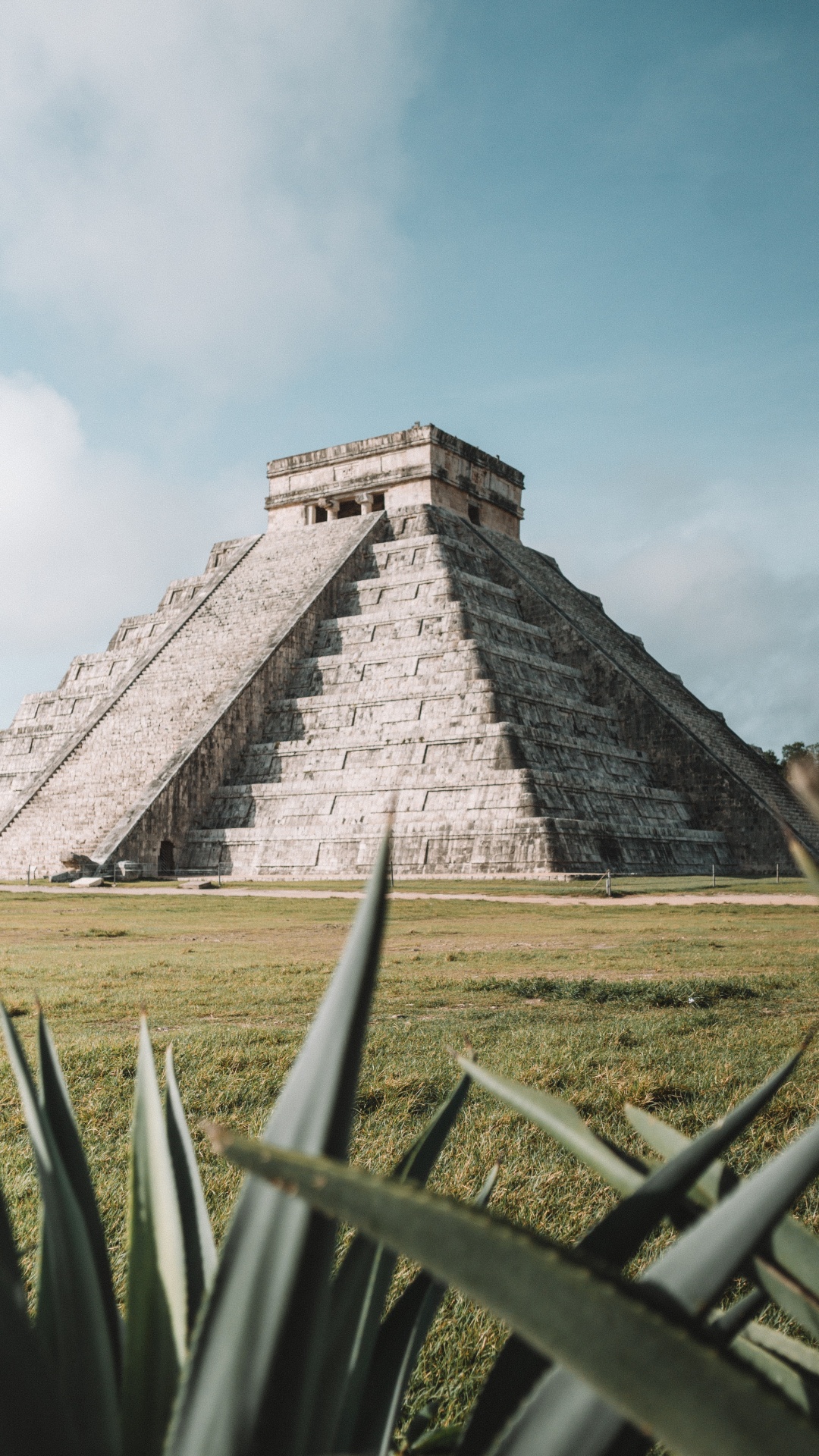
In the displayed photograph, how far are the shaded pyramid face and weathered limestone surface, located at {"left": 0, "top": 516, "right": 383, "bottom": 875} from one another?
2.22 ft

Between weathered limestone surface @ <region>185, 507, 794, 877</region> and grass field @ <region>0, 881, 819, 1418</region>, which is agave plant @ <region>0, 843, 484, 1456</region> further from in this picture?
weathered limestone surface @ <region>185, 507, 794, 877</region>

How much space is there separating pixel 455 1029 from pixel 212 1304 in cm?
468

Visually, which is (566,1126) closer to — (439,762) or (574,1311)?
(574,1311)

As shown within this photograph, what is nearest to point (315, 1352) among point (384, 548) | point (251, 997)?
point (251, 997)

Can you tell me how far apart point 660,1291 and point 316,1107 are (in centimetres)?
25

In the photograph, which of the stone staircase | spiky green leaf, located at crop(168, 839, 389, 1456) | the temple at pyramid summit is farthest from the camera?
the stone staircase

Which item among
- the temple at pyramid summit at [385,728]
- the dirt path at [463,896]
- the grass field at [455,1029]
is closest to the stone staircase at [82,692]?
the temple at pyramid summit at [385,728]

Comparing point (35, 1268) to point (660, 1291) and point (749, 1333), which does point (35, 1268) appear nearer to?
point (749, 1333)

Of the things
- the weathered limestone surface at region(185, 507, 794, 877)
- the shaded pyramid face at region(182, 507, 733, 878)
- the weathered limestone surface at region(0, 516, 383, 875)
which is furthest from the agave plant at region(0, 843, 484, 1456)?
the weathered limestone surface at region(0, 516, 383, 875)

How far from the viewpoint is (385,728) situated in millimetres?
21203

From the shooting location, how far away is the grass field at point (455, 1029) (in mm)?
3072

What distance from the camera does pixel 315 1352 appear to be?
738 mm

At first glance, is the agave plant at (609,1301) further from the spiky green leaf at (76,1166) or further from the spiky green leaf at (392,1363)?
the spiky green leaf at (76,1166)

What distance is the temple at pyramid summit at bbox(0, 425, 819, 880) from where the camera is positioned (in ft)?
64.0
